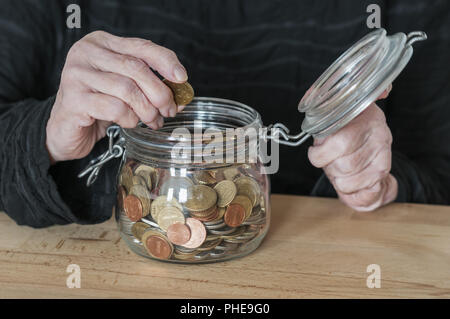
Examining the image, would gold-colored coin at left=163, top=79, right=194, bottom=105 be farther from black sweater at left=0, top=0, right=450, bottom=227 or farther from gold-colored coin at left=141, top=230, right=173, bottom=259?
black sweater at left=0, top=0, right=450, bottom=227

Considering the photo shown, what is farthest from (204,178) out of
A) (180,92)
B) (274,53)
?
(274,53)

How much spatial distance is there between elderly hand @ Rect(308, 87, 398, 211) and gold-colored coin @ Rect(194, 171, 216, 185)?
0.67ft

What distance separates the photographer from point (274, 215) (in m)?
0.89

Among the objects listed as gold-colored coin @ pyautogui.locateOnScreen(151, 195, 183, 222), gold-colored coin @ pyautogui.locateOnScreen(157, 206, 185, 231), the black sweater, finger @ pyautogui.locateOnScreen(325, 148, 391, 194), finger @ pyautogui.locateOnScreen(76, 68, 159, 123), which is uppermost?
the black sweater

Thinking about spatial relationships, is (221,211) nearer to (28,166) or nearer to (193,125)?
(193,125)

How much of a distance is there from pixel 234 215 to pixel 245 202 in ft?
0.08

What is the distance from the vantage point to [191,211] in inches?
26.3

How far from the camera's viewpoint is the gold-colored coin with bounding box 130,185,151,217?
69cm

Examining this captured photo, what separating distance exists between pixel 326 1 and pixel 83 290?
2.70ft

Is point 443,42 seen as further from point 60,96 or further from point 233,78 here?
point 60,96

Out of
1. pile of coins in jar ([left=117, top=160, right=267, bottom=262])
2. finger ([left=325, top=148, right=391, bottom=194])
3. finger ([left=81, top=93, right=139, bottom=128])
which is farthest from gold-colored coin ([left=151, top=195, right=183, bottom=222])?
finger ([left=325, top=148, right=391, bottom=194])
